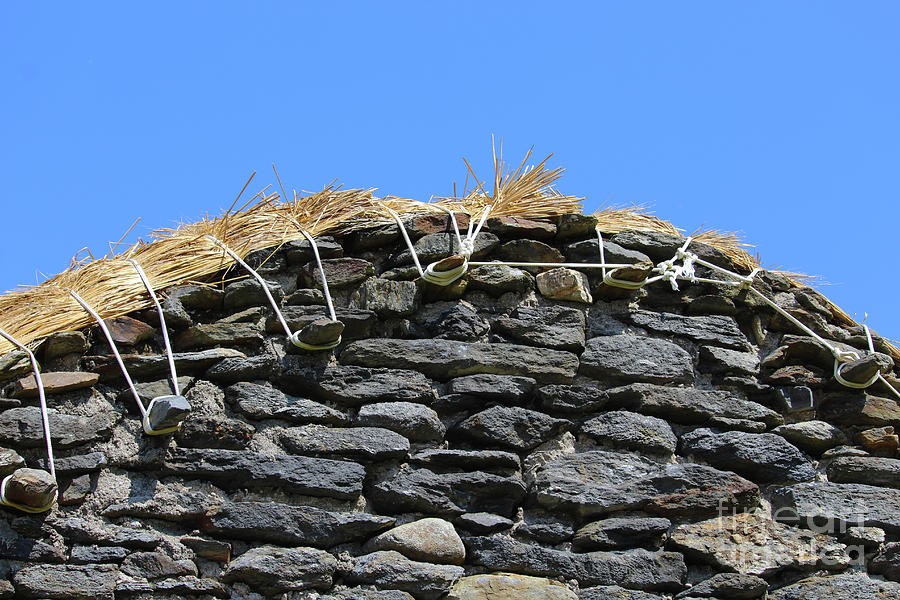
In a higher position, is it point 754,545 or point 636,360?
point 636,360

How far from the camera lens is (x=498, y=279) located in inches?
131

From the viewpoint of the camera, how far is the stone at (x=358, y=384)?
3.00 m

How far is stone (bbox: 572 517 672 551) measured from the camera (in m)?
2.84

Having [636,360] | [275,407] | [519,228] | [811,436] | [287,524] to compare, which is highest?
[519,228]

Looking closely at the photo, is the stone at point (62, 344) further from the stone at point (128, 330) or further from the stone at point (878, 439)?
the stone at point (878, 439)

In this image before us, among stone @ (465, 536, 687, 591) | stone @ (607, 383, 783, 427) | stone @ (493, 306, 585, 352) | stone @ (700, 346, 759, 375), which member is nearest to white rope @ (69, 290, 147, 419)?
stone @ (465, 536, 687, 591)

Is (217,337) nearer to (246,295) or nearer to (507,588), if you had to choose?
(246,295)

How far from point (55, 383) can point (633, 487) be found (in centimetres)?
Answer: 169

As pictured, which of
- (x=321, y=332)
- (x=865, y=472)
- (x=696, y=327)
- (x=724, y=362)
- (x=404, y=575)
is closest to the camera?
(x=404, y=575)

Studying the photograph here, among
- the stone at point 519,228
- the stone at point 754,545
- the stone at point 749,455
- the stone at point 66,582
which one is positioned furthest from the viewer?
the stone at point 519,228

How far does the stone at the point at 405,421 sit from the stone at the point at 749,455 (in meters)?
0.79

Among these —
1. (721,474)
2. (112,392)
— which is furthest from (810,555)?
(112,392)

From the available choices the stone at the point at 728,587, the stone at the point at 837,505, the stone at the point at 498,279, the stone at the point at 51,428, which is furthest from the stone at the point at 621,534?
the stone at the point at 51,428

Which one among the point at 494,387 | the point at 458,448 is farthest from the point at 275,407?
the point at 494,387
